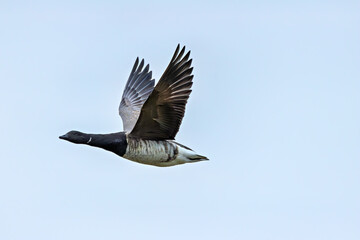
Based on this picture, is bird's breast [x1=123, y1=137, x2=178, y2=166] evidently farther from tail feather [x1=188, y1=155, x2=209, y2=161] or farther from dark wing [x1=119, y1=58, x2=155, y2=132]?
dark wing [x1=119, y1=58, x2=155, y2=132]

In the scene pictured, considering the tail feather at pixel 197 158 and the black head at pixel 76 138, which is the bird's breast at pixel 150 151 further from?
the black head at pixel 76 138

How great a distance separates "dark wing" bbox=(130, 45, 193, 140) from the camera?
1543cm

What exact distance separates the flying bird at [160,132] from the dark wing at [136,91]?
93.8 inches

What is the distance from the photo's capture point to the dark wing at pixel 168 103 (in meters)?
15.4

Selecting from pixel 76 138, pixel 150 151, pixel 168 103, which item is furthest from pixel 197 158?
pixel 76 138

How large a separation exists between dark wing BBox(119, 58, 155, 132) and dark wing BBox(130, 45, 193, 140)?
8.81ft

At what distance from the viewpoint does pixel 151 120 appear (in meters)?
16.0

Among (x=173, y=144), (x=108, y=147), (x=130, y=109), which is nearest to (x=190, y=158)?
(x=173, y=144)

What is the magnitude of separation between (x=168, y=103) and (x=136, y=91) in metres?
4.02

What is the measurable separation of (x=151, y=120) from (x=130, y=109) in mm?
3284

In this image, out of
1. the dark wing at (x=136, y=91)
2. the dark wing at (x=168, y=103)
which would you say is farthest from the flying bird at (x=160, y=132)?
the dark wing at (x=136, y=91)

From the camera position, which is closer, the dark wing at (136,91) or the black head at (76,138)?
the black head at (76,138)

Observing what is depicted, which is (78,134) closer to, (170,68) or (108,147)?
(108,147)

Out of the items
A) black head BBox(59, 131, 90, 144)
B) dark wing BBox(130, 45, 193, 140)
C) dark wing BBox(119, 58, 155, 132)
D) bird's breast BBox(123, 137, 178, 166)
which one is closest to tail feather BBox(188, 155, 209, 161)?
bird's breast BBox(123, 137, 178, 166)
